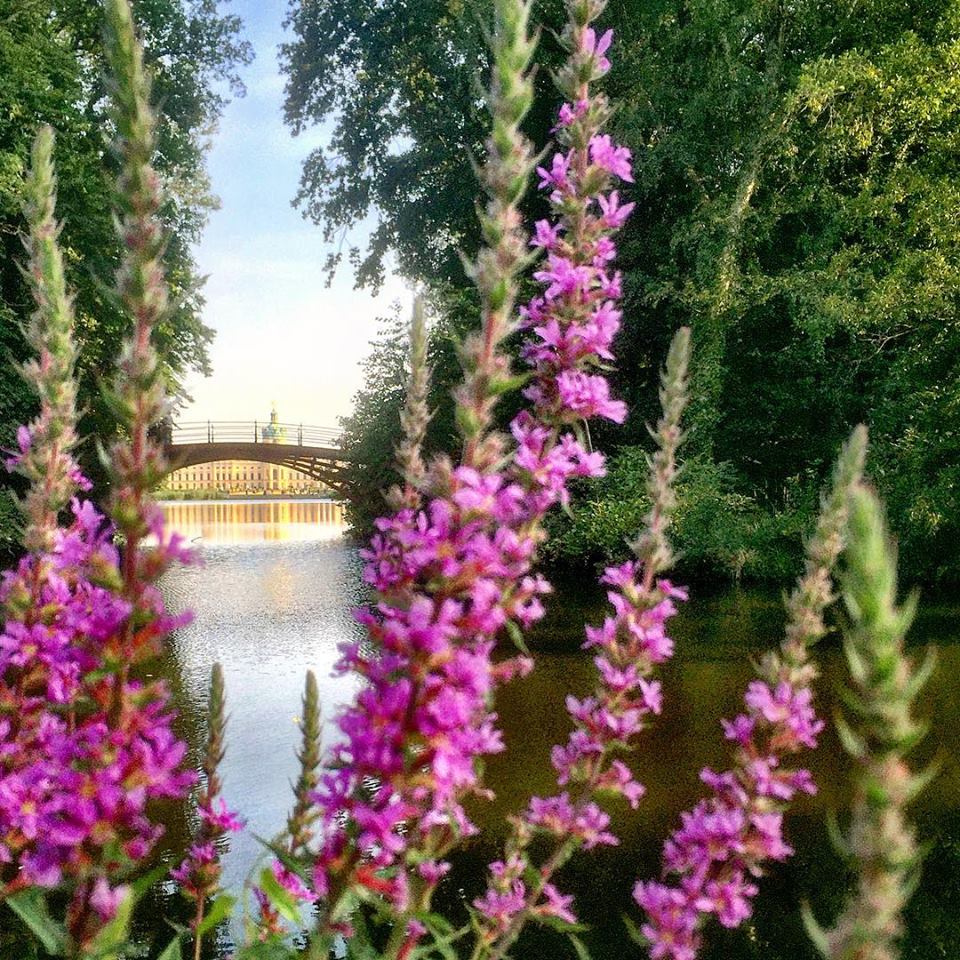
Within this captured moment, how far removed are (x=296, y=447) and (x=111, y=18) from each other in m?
43.1

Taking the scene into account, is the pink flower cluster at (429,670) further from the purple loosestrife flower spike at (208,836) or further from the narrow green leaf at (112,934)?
the purple loosestrife flower spike at (208,836)

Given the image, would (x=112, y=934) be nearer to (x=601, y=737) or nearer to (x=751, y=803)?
(x=751, y=803)

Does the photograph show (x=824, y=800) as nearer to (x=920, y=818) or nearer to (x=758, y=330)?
(x=920, y=818)

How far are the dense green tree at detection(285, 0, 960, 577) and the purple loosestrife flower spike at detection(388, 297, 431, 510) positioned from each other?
15244mm

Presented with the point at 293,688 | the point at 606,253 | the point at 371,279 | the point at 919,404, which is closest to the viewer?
the point at 606,253

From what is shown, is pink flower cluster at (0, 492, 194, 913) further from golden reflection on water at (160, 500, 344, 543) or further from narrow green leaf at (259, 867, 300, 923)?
golden reflection on water at (160, 500, 344, 543)

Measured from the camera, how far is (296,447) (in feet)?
144

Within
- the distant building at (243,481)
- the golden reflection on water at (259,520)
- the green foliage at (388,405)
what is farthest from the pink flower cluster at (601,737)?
the distant building at (243,481)

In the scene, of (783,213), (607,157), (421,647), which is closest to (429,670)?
(421,647)

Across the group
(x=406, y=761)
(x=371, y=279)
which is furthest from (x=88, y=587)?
(x=371, y=279)

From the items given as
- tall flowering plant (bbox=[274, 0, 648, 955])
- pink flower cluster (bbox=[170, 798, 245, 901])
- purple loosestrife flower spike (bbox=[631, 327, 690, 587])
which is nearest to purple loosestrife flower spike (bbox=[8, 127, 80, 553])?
tall flowering plant (bbox=[274, 0, 648, 955])

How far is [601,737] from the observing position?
100 inches

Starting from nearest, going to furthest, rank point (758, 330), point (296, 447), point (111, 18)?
point (111, 18), point (758, 330), point (296, 447)

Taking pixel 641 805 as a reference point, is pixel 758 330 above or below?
above
